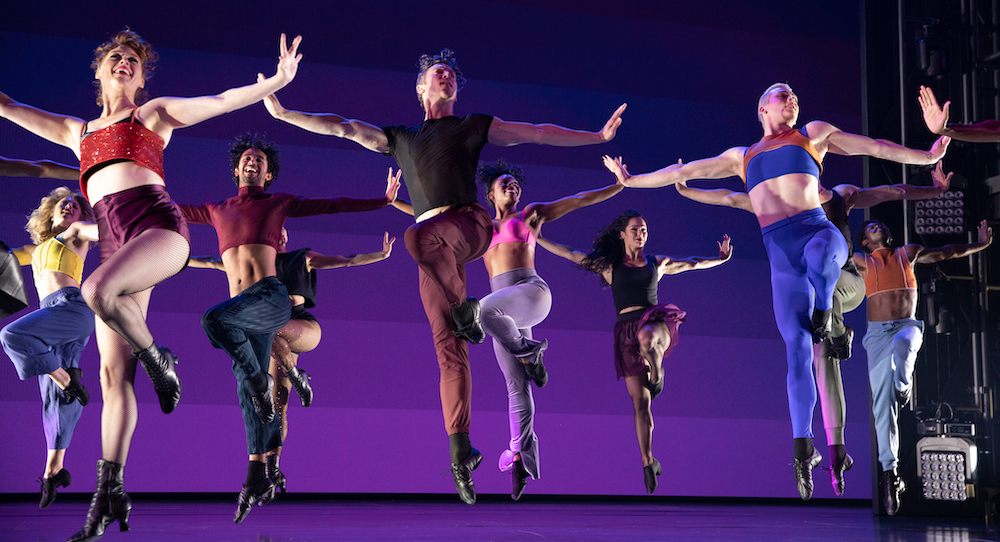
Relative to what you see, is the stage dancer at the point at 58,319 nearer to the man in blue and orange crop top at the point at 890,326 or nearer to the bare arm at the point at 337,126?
the bare arm at the point at 337,126

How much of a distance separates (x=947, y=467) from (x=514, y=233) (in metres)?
3.90

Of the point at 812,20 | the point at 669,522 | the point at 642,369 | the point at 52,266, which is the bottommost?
the point at 669,522

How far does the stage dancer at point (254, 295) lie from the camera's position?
146 inches

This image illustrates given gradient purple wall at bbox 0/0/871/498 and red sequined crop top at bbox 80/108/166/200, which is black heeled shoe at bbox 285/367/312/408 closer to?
gradient purple wall at bbox 0/0/871/498

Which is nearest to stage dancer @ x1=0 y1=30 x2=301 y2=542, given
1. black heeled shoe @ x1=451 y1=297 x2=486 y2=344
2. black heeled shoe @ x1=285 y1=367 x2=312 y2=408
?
black heeled shoe @ x1=451 y1=297 x2=486 y2=344

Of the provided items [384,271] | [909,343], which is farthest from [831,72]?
[384,271]

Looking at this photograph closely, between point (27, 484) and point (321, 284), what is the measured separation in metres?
2.62

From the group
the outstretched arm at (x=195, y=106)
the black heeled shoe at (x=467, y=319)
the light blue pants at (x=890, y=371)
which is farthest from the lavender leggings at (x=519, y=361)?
the light blue pants at (x=890, y=371)

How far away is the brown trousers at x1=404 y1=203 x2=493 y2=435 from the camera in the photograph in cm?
343

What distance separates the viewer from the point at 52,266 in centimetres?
478

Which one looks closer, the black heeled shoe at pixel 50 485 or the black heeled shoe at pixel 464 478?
the black heeled shoe at pixel 464 478

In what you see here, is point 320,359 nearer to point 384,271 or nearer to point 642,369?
point 384,271

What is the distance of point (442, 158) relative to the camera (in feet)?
11.8

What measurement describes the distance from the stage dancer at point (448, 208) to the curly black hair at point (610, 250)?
1.93 m
